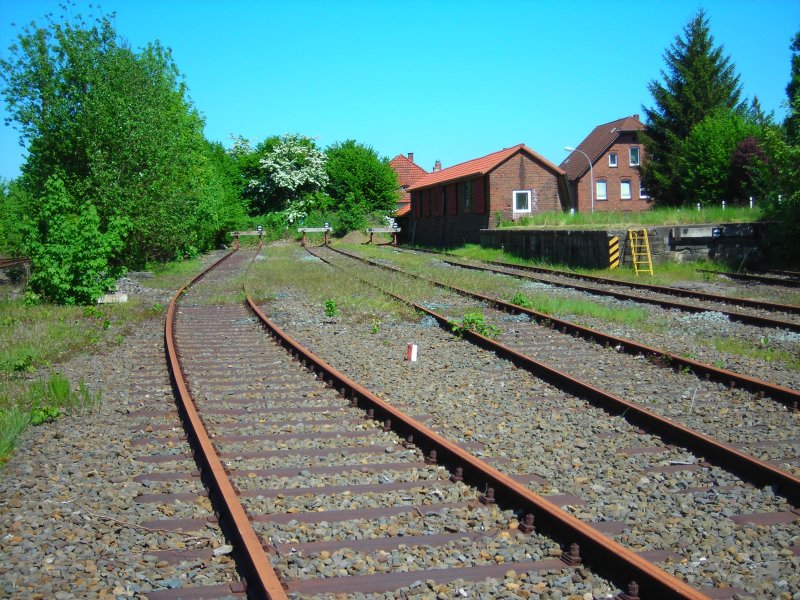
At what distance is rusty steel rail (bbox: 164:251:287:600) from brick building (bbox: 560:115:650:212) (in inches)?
2255

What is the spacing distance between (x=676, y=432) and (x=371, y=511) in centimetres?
272

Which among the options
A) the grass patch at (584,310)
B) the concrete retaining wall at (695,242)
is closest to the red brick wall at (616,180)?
the concrete retaining wall at (695,242)

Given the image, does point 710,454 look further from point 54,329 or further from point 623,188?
point 623,188

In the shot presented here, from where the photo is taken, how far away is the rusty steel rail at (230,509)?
3512 mm

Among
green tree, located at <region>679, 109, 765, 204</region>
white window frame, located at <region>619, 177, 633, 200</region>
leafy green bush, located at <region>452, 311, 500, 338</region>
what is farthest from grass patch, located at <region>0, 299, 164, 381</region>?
white window frame, located at <region>619, 177, 633, 200</region>

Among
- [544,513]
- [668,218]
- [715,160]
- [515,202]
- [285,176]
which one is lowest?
[544,513]

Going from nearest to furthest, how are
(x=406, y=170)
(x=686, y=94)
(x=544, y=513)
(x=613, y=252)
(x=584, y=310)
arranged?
(x=544, y=513) < (x=584, y=310) < (x=613, y=252) < (x=686, y=94) < (x=406, y=170)

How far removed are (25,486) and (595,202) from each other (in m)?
60.0

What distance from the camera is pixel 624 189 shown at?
62.9 m

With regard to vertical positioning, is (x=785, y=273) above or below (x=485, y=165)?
below

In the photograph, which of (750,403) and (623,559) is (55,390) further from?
(750,403)

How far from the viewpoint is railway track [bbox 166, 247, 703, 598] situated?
12.2ft

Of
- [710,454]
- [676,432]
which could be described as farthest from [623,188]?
[710,454]

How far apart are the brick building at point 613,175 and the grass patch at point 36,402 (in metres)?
56.8
